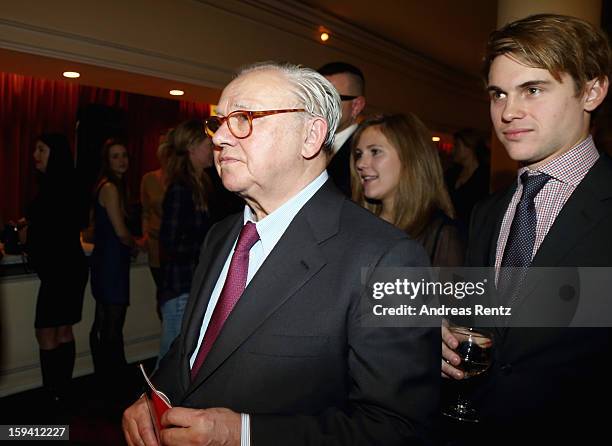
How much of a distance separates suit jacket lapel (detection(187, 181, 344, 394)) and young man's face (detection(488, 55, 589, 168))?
1.66 ft

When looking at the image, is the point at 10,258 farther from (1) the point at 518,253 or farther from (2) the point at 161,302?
(1) the point at 518,253

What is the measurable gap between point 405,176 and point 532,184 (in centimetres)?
85

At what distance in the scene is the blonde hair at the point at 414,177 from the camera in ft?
7.35

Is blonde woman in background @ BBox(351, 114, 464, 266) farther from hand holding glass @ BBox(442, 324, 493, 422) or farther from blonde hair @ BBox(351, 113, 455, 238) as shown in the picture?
hand holding glass @ BBox(442, 324, 493, 422)

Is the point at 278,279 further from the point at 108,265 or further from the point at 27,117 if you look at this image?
the point at 27,117

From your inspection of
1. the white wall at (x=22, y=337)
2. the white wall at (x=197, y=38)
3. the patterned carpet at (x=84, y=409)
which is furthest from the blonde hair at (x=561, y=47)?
the white wall at (x=22, y=337)

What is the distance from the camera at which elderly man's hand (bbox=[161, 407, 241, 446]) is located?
1.15 m

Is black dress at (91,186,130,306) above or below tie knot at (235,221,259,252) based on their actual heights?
below

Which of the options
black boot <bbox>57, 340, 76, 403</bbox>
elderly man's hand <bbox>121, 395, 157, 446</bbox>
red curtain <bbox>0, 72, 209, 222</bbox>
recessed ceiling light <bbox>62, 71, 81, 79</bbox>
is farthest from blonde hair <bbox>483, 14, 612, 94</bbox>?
red curtain <bbox>0, 72, 209, 222</bbox>

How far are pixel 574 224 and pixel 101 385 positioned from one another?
395 cm

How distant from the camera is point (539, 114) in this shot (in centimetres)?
136

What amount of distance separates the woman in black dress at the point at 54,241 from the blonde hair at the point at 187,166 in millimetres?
655

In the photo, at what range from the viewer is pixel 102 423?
363 centimetres

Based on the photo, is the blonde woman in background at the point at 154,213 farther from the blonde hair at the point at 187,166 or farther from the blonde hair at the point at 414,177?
the blonde hair at the point at 414,177
